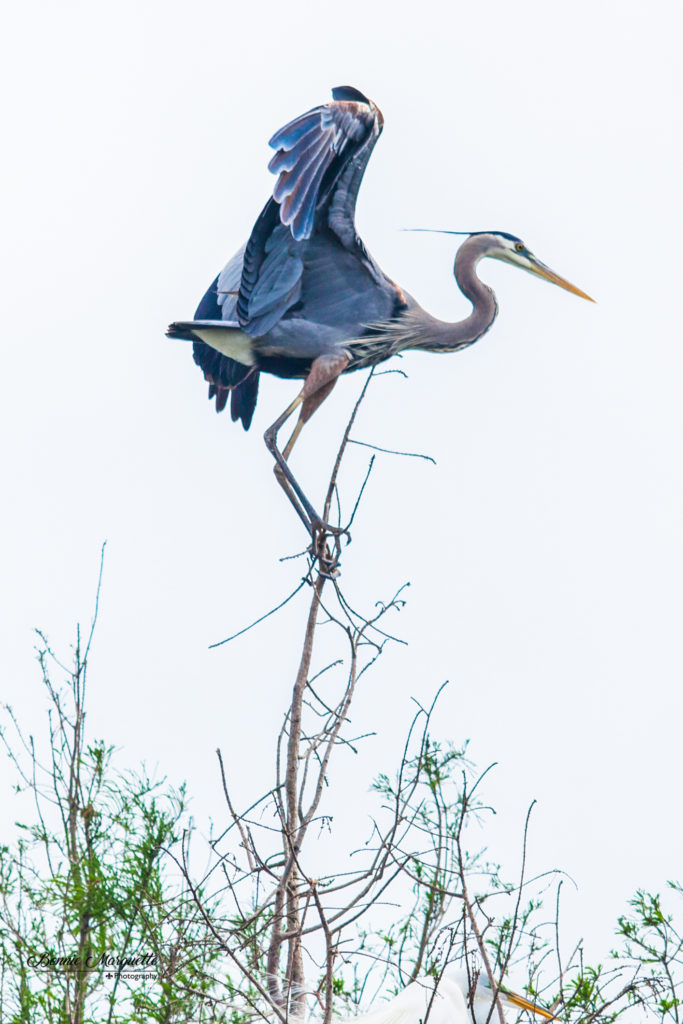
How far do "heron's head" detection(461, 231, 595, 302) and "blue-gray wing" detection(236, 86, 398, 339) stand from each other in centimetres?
77

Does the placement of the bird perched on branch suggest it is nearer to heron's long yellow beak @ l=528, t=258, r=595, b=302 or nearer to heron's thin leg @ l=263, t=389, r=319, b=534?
heron's thin leg @ l=263, t=389, r=319, b=534

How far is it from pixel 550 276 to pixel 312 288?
1.37m

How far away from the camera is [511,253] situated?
5734 millimetres

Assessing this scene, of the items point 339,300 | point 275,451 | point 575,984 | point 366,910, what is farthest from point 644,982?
point 339,300

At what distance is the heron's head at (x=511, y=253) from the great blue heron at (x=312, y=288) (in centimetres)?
58

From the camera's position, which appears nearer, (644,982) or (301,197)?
(644,982)

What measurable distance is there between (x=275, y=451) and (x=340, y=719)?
1478mm

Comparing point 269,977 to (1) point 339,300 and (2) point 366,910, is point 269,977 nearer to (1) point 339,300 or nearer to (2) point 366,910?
(2) point 366,910

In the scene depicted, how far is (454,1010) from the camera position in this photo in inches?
171

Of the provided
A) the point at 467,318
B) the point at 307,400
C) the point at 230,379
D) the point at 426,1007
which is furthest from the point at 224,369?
the point at 426,1007

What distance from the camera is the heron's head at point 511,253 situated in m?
5.66

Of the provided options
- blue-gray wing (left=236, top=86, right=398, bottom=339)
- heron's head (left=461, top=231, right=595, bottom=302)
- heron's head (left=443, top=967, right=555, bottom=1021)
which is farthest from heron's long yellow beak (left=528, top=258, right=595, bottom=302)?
heron's head (left=443, top=967, right=555, bottom=1021)

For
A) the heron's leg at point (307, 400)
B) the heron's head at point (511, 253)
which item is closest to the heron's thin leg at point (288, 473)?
the heron's leg at point (307, 400)

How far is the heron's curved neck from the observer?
5.28 metres
